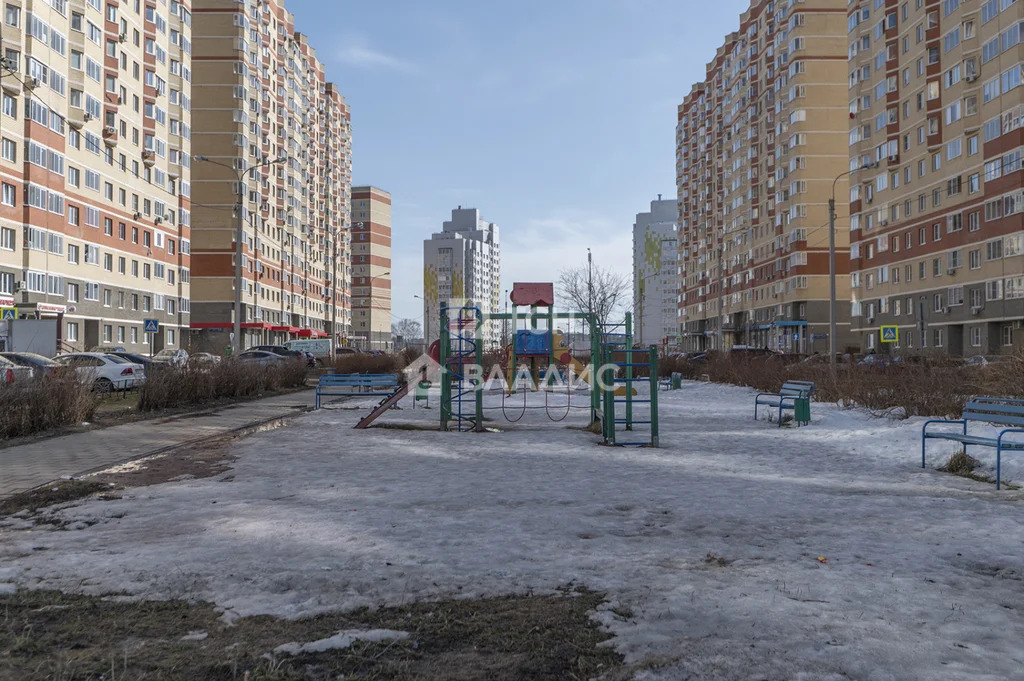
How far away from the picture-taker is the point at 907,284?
60594 millimetres

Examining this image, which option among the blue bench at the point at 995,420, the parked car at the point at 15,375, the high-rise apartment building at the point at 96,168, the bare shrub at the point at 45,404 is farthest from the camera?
the high-rise apartment building at the point at 96,168

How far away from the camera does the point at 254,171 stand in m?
81.4

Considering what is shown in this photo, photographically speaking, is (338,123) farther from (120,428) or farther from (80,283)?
(120,428)

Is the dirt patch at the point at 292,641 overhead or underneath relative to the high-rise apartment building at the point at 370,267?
underneath

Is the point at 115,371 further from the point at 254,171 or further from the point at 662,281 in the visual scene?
the point at 662,281

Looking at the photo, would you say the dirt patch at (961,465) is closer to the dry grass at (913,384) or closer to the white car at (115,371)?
the dry grass at (913,384)

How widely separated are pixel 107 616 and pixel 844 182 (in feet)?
265

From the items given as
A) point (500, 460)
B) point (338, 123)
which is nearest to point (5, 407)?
point (500, 460)

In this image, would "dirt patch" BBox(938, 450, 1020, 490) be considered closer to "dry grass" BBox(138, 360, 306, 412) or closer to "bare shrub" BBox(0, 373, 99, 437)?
"bare shrub" BBox(0, 373, 99, 437)

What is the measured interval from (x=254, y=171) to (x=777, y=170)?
54.1 metres

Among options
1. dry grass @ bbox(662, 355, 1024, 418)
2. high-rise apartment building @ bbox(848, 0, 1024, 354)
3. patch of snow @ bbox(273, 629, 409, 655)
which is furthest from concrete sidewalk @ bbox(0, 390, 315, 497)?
high-rise apartment building @ bbox(848, 0, 1024, 354)

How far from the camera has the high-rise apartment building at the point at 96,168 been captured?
45.9 metres

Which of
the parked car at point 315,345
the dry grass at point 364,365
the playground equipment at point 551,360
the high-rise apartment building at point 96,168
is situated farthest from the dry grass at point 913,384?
the parked car at point 315,345

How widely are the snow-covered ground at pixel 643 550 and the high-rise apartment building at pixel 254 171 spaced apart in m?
60.9
